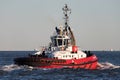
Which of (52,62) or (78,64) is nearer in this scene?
(52,62)

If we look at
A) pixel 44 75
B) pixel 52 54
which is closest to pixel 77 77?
pixel 44 75

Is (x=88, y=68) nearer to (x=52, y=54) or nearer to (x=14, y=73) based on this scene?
(x=52, y=54)

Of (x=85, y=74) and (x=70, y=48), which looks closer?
(x=85, y=74)

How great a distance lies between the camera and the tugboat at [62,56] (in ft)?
275

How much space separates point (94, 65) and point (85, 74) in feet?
47.0

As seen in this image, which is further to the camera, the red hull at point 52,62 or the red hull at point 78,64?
the red hull at point 78,64

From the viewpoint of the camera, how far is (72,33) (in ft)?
300

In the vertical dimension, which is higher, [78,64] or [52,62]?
[52,62]

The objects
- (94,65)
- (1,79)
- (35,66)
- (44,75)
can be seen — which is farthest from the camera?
(94,65)

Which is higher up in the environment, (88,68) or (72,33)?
(72,33)

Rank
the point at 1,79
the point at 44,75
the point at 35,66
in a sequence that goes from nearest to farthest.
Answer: the point at 1,79 < the point at 44,75 < the point at 35,66

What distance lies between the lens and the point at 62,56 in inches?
3423

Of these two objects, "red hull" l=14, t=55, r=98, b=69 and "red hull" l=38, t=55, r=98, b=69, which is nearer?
"red hull" l=14, t=55, r=98, b=69

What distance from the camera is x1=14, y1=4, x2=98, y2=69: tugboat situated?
83688 mm
